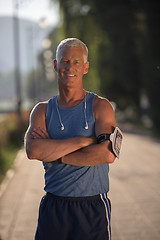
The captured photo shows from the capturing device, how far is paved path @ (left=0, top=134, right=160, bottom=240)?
539 cm

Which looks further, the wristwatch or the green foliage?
the green foliage

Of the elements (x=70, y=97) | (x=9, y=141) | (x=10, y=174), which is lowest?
(x=9, y=141)

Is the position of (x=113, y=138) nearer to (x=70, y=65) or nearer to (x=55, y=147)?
(x=55, y=147)

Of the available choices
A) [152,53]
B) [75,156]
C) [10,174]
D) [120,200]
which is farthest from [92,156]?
[152,53]

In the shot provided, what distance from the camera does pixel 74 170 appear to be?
2.75 metres

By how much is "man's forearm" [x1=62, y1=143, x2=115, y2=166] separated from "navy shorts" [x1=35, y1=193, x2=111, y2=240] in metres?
0.25

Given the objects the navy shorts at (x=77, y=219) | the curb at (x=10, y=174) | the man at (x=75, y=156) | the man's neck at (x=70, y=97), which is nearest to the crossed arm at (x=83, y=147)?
the man at (x=75, y=156)

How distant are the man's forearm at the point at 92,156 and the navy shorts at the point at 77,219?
25 cm

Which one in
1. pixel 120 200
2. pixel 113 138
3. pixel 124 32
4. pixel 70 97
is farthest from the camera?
pixel 124 32

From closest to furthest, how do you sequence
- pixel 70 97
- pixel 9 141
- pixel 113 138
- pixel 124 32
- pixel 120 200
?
pixel 113 138 < pixel 70 97 < pixel 120 200 < pixel 9 141 < pixel 124 32

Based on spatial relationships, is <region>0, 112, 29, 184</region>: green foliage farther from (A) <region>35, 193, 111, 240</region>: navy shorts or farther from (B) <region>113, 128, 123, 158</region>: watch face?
(B) <region>113, 128, 123, 158</region>: watch face

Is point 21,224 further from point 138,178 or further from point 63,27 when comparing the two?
point 63,27

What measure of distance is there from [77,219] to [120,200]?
440cm

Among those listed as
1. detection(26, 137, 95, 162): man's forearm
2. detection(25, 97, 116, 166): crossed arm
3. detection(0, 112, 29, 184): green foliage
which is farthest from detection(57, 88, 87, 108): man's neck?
detection(0, 112, 29, 184): green foliage
